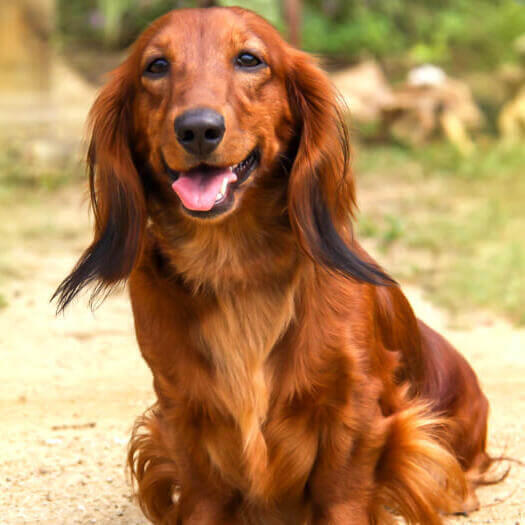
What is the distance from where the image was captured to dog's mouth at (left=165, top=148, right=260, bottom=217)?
8.23 feet

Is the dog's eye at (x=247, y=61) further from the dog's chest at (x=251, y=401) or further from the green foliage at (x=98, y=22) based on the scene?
the green foliage at (x=98, y=22)

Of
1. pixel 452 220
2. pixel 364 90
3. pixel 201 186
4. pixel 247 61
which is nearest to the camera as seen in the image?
pixel 201 186

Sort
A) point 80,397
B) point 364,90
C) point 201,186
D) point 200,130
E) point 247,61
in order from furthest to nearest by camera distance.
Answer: point 364,90
point 80,397
point 247,61
point 201,186
point 200,130

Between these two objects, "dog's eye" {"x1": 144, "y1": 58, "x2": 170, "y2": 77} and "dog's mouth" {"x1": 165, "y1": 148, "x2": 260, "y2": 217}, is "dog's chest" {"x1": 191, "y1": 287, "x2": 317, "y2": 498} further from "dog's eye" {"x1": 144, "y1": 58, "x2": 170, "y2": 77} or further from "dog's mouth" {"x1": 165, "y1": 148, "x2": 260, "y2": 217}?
"dog's eye" {"x1": 144, "y1": 58, "x2": 170, "y2": 77}

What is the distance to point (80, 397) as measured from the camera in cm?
424

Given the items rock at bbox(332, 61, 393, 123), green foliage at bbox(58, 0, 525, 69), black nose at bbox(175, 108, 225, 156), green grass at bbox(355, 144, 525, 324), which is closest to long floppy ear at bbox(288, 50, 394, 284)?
black nose at bbox(175, 108, 225, 156)

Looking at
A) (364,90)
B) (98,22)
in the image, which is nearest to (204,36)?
(364,90)

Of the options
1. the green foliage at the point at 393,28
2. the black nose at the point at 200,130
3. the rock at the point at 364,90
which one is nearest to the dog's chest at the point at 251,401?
the black nose at the point at 200,130

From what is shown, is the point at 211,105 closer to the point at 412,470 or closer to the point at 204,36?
the point at 204,36

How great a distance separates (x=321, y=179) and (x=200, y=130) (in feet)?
1.33

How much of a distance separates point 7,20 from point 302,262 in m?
7.83

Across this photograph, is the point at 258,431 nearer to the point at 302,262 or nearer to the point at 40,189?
the point at 302,262

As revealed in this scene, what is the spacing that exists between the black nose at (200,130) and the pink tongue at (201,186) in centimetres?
10

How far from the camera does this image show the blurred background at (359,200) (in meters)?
3.79
